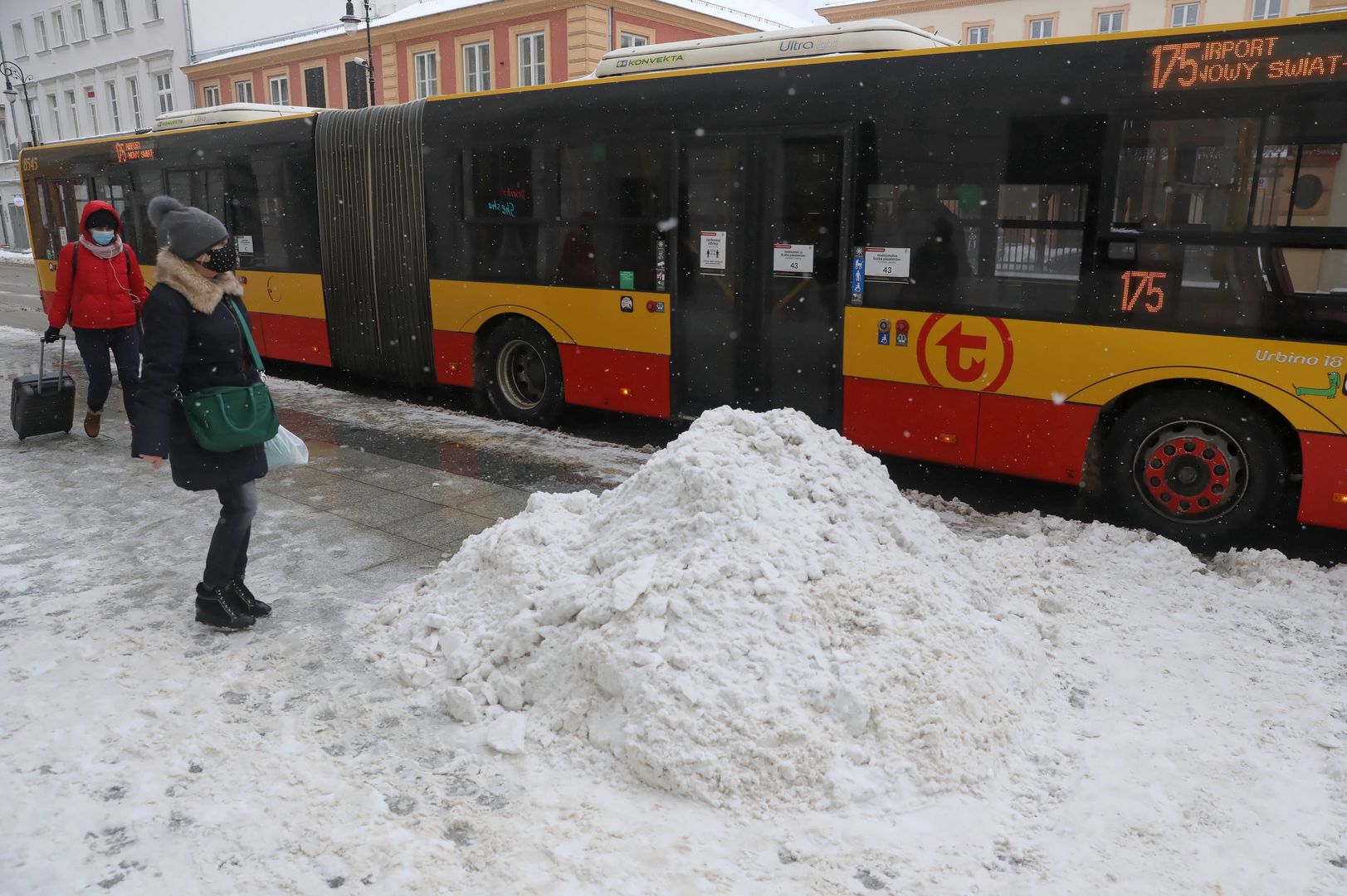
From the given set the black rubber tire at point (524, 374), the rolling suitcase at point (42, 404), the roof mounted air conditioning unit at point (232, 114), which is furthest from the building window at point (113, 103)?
the black rubber tire at point (524, 374)

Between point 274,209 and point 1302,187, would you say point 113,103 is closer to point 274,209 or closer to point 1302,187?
point 274,209

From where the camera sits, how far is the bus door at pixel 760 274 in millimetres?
7648

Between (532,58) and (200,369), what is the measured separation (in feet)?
109

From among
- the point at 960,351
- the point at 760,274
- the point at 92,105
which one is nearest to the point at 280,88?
the point at 92,105

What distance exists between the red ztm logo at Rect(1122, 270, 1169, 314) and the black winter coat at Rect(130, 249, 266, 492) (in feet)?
16.8

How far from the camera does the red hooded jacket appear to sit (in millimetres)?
8289

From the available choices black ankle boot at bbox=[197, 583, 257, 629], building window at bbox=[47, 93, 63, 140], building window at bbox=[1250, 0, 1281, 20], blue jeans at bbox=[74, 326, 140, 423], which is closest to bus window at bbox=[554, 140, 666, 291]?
blue jeans at bbox=[74, 326, 140, 423]

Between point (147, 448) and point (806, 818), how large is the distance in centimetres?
318

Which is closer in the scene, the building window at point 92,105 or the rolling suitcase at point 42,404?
the rolling suitcase at point 42,404

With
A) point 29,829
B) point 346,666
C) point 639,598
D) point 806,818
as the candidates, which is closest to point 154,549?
point 346,666

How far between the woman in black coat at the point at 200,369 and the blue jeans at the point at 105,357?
441cm

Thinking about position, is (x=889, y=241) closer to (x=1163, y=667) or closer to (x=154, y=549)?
(x=1163, y=667)

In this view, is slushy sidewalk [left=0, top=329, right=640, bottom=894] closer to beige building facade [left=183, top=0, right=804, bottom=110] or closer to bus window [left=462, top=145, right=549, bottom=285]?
bus window [left=462, top=145, right=549, bottom=285]

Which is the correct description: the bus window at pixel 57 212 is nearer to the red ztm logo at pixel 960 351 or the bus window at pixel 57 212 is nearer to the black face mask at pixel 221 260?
the black face mask at pixel 221 260
